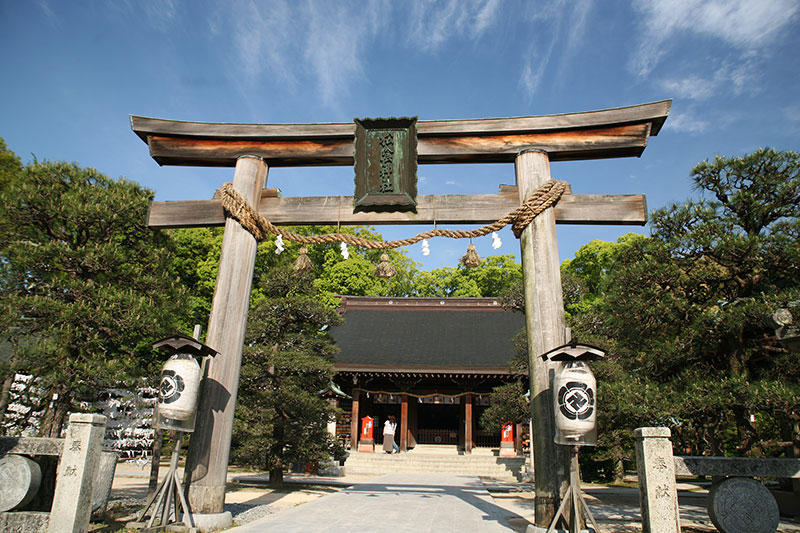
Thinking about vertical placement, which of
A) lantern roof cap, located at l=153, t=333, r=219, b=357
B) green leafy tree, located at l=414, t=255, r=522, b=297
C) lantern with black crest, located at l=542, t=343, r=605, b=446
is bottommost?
lantern with black crest, located at l=542, t=343, r=605, b=446

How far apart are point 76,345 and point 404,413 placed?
13642 millimetres

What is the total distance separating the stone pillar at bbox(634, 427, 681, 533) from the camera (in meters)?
4.11

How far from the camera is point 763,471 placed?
4656 millimetres

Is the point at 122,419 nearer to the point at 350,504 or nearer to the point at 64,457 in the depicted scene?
the point at 350,504

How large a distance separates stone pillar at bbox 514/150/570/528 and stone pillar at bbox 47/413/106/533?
14.9ft

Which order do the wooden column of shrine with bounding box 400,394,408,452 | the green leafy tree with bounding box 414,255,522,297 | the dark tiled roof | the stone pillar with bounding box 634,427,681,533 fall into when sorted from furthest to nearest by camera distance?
the green leafy tree with bounding box 414,255,522,297
the dark tiled roof
the wooden column of shrine with bounding box 400,394,408,452
the stone pillar with bounding box 634,427,681,533

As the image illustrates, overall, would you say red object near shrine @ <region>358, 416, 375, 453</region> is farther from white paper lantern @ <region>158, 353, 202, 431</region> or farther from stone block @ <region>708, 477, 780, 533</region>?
stone block @ <region>708, 477, 780, 533</region>

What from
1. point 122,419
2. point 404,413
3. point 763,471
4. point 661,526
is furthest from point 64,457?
point 404,413

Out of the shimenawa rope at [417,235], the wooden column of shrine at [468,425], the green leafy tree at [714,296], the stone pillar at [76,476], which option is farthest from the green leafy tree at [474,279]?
the stone pillar at [76,476]

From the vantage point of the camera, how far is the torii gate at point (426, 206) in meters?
5.50

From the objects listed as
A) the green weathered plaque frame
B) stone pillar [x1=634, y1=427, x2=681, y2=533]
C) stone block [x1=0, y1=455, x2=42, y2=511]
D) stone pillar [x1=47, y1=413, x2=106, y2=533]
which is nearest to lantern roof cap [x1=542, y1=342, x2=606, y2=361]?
stone pillar [x1=634, y1=427, x2=681, y2=533]

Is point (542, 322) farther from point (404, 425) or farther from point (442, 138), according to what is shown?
point (404, 425)

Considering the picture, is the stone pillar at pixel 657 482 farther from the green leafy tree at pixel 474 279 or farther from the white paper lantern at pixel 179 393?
the green leafy tree at pixel 474 279

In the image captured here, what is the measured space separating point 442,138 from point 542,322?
2.84m
